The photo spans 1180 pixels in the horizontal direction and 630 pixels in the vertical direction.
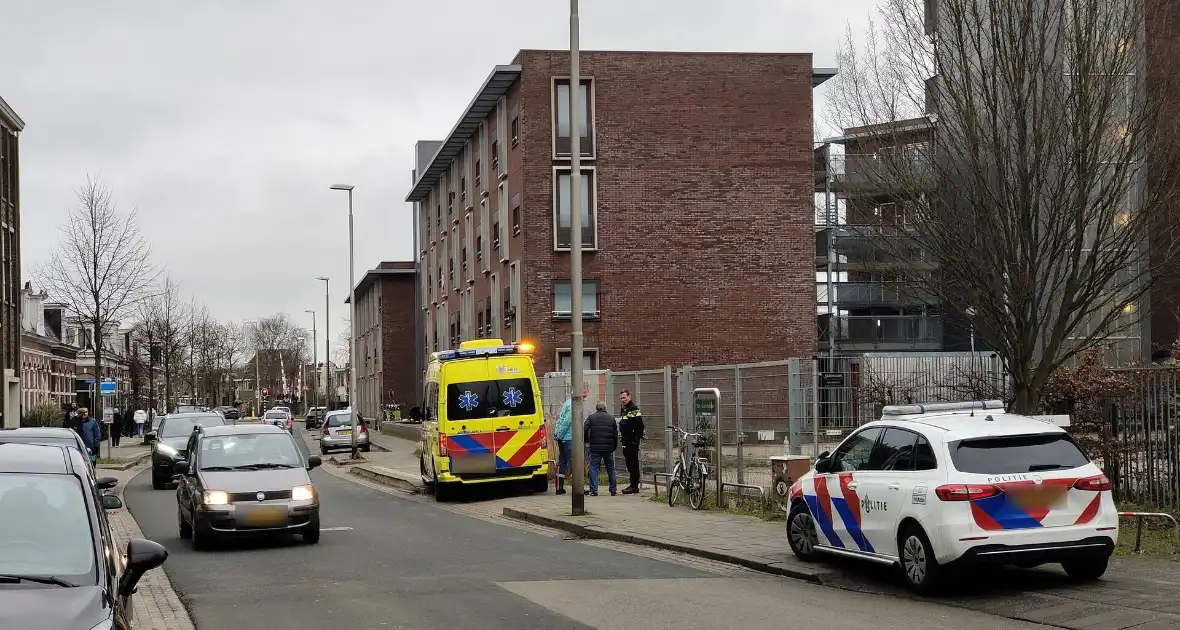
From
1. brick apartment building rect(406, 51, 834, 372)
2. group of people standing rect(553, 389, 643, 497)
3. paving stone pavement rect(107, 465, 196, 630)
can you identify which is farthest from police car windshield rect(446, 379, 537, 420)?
brick apartment building rect(406, 51, 834, 372)

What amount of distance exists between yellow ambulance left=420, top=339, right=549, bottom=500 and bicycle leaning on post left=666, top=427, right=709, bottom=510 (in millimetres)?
4075

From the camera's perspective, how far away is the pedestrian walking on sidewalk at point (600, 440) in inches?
880

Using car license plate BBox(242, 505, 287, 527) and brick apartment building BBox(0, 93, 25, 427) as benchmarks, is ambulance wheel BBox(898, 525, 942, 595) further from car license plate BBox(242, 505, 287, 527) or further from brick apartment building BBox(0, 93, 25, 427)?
brick apartment building BBox(0, 93, 25, 427)

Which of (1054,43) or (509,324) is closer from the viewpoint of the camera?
(1054,43)

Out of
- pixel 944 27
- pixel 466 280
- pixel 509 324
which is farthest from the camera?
pixel 466 280

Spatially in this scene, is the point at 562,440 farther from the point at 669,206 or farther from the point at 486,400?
the point at 669,206

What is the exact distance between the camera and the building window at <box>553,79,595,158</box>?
43125 millimetres

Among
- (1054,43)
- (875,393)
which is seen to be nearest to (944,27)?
(1054,43)

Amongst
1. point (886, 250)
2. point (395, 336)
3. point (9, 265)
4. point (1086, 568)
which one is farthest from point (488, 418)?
point (395, 336)

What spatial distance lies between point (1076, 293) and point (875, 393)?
3.78 meters

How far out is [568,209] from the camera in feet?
142

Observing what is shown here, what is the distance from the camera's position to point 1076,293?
592 inches

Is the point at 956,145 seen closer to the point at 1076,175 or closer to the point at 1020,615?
the point at 1076,175

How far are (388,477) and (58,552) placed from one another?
25642 mm
